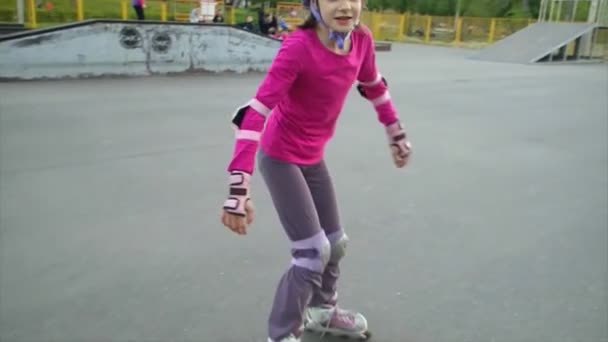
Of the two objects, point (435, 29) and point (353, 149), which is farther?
point (435, 29)

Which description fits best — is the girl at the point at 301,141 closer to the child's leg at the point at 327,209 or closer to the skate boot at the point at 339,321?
the child's leg at the point at 327,209

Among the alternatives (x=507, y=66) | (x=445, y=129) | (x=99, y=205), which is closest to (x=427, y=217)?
(x=99, y=205)

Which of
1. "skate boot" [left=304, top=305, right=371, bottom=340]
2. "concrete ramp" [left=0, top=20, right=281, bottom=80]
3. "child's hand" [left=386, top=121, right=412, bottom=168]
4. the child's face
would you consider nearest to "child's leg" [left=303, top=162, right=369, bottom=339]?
"skate boot" [left=304, top=305, right=371, bottom=340]

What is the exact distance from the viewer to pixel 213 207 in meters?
4.02

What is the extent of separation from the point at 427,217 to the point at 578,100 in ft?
26.6

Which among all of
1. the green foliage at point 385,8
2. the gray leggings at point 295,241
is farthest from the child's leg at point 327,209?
the green foliage at point 385,8

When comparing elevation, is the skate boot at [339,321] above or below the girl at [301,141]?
below

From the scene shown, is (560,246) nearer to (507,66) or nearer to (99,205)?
(99,205)

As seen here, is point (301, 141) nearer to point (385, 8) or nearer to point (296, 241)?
point (296, 241)

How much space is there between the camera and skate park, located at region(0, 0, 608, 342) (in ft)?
8.47

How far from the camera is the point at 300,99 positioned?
6.85 ft

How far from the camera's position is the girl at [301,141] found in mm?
1898

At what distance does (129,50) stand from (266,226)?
864 cm

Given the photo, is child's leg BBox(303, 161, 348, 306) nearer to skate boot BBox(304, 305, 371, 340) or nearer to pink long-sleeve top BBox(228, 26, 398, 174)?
pink long-sleeve top BBox(228, 26, 398, 174)
